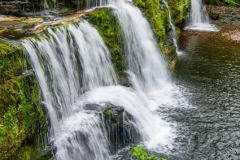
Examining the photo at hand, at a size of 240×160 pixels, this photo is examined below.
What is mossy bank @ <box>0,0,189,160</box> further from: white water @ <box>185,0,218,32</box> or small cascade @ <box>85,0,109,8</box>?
white water @ <box>185,0,218,32</box>

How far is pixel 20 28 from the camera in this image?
364 inches

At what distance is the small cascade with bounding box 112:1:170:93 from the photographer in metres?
11.8

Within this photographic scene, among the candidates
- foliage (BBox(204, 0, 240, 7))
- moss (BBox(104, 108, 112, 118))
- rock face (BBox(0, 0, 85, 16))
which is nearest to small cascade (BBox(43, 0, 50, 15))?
rock face (BBox(0, 0, 85, 16))

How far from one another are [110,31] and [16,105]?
16.7 ft

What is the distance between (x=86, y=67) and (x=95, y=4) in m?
3.46

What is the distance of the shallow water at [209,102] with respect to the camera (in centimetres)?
850

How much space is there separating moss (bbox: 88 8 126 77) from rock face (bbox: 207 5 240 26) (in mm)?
12638

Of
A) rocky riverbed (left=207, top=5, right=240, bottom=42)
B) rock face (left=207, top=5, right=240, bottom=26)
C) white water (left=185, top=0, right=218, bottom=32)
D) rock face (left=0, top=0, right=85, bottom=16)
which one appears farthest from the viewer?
rock face (left=207, top=5, right=240, bottom=26)

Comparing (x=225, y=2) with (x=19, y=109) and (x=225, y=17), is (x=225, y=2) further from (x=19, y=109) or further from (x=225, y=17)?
(x=19, y=109)

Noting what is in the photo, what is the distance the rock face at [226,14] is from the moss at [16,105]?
56.8 feet

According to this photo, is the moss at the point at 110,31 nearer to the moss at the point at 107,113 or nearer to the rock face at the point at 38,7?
the rock face at the point at 38,7

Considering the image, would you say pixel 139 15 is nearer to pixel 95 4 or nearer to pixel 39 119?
pixel 95 4

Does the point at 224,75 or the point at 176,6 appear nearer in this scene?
the point at 224,75

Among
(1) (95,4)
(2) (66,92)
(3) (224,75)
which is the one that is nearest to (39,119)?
(2) (66,92)
